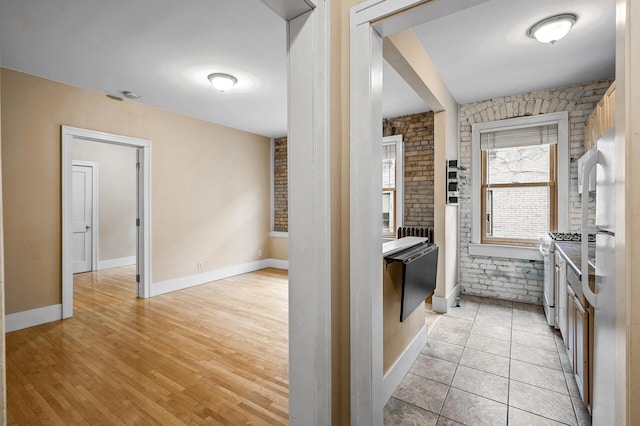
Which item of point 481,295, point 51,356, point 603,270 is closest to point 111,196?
point 51,356

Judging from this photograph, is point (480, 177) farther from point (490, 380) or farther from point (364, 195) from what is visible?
point (364, 195)

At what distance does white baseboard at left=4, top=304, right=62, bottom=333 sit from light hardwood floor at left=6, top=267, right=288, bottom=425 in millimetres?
106

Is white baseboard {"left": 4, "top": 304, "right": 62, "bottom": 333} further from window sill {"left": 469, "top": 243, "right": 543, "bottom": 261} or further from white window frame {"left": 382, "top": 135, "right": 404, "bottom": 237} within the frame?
window sill {"left": 469, "top": 243, "right": 543, "bottom": 261}

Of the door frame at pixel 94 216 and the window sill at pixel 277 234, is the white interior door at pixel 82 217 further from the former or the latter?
the window sill at pixel 277 234

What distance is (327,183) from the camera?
4.91 feet

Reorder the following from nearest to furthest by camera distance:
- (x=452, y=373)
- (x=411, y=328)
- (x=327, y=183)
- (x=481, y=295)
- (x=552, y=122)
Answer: (x=327, y=183) < (x=452, y=373) < (x=411, y=328) < (x=552, y=122) < (x=481, y=295)

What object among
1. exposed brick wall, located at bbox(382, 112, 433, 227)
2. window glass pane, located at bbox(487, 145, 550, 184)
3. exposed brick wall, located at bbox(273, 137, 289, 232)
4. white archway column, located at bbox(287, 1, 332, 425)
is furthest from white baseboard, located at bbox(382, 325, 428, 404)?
exposed brick wall, located at bbox(273, 137, 289, 232)

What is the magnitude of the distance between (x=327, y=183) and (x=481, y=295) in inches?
159

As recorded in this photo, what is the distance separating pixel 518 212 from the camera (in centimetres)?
436

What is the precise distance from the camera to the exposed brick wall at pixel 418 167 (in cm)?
489

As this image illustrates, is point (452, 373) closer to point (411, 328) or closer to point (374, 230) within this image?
point (411, 328)

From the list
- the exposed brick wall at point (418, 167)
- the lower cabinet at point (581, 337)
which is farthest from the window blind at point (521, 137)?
the lower cabinet at point (581, 337)

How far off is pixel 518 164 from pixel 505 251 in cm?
123

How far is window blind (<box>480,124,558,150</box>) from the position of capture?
4.07m
